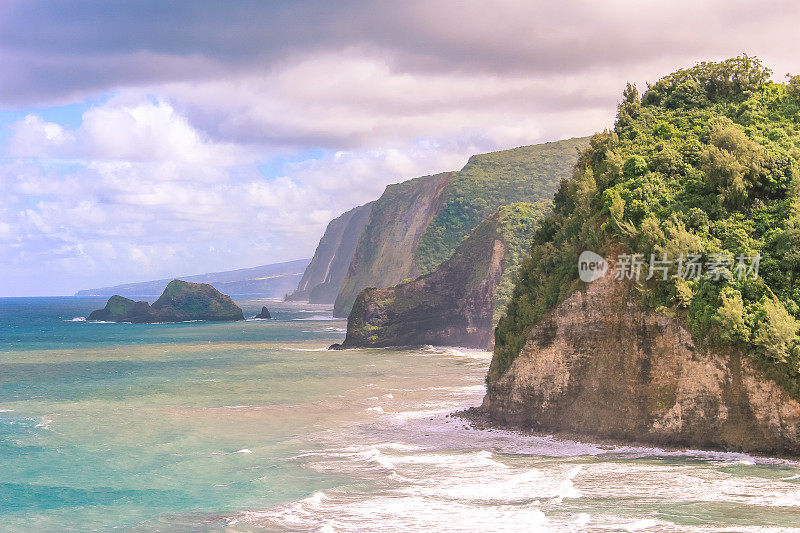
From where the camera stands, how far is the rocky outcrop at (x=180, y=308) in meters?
131

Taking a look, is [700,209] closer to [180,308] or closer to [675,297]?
[675,297]

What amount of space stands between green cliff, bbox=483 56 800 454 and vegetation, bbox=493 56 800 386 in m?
0.06

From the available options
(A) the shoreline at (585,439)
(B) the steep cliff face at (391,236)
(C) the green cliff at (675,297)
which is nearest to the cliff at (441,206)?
(B) the steep cliff face at (391,236)

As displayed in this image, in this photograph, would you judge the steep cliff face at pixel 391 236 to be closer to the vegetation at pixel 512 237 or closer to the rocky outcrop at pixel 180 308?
the rocky outcrop at pixel 180 308

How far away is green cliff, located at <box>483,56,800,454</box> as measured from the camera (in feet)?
78.3

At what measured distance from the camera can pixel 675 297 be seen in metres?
25.4

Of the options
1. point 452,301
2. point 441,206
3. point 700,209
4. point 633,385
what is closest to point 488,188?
point 441,206

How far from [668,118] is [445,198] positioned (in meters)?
91.3

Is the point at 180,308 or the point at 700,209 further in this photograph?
the point at 180,308

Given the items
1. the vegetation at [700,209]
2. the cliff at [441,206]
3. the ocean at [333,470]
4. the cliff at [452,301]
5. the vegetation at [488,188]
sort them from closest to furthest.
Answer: the ocean at [333,470] → the vegetation at [700,209] → the cliff at [452,301] → the vegetation at [488,188] → the cliff at [441,206]

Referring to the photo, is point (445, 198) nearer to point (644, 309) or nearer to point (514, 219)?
point (514, 219)

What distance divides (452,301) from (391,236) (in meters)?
71.5

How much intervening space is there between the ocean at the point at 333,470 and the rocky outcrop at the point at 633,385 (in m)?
0.73

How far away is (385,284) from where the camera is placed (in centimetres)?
13875
